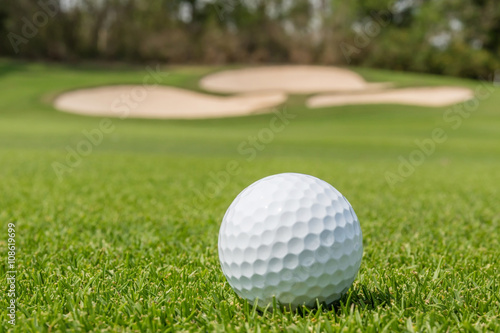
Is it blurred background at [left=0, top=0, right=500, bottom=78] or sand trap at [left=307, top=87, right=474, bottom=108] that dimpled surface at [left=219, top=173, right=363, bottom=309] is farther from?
blurred background at [left=0, top=0, right=500, bottom=78]

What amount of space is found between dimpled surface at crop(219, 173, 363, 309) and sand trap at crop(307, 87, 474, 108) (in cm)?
1749

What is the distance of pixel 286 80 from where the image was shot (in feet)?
84.0

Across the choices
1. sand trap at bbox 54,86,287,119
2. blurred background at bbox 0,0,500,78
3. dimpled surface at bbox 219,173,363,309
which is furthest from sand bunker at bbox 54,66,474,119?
dimpled surface at bbox 219,173,363,309

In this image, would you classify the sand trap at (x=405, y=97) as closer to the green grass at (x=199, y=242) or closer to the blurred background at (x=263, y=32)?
the green grass at (x=199, y=242)

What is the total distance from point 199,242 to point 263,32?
31.1 m

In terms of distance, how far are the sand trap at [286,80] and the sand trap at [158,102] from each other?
4.58ft

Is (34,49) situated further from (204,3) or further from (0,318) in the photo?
(0,318)

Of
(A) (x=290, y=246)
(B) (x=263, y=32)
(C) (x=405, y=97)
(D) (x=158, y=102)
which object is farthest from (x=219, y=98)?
(A) (x=290, y=246)

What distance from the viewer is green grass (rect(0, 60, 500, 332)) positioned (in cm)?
176

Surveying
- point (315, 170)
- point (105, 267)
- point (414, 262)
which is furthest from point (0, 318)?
point (315, 170)

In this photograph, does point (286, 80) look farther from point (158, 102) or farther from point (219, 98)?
point (158, 102)

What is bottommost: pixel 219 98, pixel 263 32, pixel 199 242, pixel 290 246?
pixel 219 98

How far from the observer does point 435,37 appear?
3378cm

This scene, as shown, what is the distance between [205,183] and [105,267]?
11.2 ft
